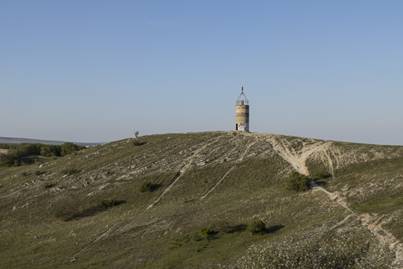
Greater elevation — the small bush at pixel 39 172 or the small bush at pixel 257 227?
the small bush at pixel 39 172

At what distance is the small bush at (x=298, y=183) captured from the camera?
65.9m

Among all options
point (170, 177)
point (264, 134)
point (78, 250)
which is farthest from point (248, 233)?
point (264, 134)

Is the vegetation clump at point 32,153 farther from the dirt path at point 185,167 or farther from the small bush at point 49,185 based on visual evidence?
the dirt path at point 185,167

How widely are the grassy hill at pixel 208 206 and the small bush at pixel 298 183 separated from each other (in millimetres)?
741

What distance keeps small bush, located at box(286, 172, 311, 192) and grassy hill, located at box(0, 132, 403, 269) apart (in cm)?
74

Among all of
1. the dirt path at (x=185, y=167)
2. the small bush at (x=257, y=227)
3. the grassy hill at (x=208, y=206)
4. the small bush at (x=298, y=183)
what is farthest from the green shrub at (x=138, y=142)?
the small bush at (x=257, y=227)

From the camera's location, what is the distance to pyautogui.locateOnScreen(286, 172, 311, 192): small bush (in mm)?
65938

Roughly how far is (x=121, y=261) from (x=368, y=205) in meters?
25.9

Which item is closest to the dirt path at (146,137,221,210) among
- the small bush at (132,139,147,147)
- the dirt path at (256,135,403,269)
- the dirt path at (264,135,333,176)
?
the dirt path at (256,135,403,269)

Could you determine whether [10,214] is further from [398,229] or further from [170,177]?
[398,229]

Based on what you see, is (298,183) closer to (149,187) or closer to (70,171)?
(149,187)

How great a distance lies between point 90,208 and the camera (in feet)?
246

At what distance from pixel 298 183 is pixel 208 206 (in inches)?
438

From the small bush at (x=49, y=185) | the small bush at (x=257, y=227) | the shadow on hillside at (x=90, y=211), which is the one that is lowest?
the shadow on hillside at (x=90, y=211)
